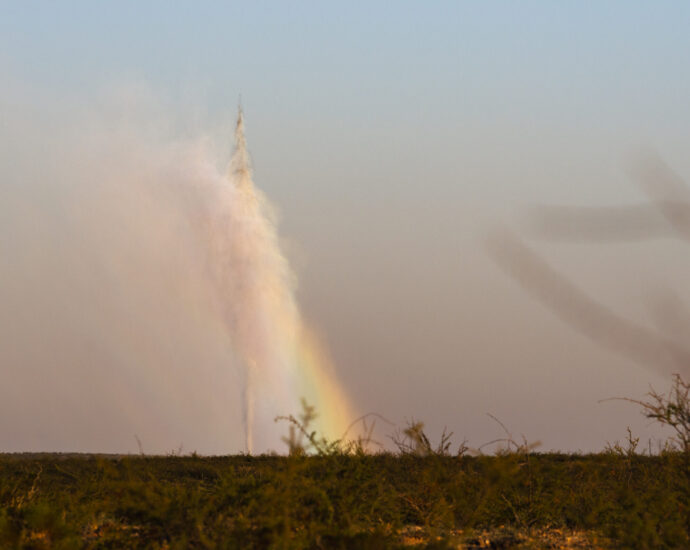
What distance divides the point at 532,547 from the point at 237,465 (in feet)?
52.1

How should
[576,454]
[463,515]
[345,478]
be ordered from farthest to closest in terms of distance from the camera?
[576,454]
[463,515]
[345,478]

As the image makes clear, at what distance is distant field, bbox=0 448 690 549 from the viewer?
36.9ft

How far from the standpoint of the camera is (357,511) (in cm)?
1245

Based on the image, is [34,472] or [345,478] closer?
[345,478]

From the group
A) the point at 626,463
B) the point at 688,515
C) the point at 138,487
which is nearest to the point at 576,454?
the point at 626,463

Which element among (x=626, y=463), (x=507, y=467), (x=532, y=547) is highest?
(x=626, y=463)

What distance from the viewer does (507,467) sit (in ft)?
42.4

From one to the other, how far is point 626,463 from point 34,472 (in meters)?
15.0

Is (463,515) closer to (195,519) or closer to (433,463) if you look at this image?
(433,463)

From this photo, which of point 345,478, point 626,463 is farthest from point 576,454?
point 345,478

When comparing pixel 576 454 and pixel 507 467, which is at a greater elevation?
pixel 576 454

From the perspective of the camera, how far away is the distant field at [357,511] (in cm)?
1126

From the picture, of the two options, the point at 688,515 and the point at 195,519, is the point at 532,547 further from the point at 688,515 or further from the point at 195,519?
the point at 195,519

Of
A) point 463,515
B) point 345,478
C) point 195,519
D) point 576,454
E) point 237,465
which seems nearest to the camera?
point 195,519
